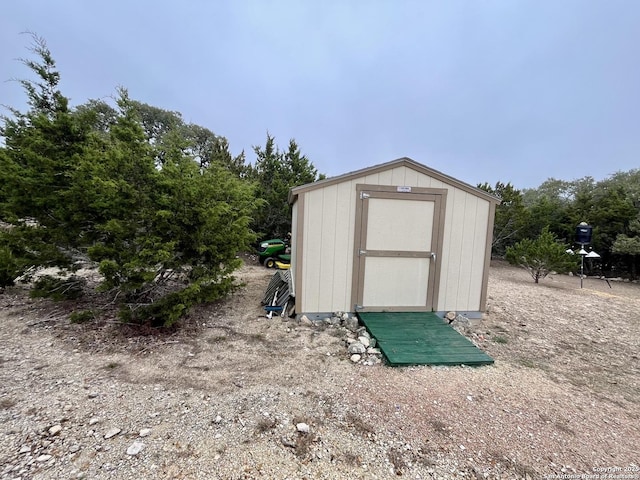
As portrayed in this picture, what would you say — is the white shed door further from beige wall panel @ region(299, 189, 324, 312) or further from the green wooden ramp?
beige wall panel @ region(299, 189, 324, 312)

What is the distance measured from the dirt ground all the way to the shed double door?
949mm

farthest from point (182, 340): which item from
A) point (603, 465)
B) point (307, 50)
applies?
point (307, 50)

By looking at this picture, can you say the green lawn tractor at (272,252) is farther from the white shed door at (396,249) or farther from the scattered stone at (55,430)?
the scattered stone at (55,430)

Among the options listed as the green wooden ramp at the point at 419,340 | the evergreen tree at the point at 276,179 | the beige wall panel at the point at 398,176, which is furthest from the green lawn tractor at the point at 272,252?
the beige wall panel at the point at 398,176

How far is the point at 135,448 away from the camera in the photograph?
171cm

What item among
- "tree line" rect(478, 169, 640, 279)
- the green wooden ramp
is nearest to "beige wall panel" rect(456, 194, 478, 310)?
the green wooden ramp

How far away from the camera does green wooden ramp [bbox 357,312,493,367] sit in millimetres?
2959

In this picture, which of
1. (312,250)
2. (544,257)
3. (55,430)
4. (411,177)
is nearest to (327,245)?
(312,250)

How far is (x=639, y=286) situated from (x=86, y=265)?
15579 millimetres

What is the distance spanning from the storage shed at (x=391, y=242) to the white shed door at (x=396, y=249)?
15mm

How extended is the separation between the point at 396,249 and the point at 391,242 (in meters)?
0.13

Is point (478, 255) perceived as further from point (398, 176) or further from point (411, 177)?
point (398, 176)

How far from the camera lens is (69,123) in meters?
3.98

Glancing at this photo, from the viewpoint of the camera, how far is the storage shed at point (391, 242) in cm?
392
